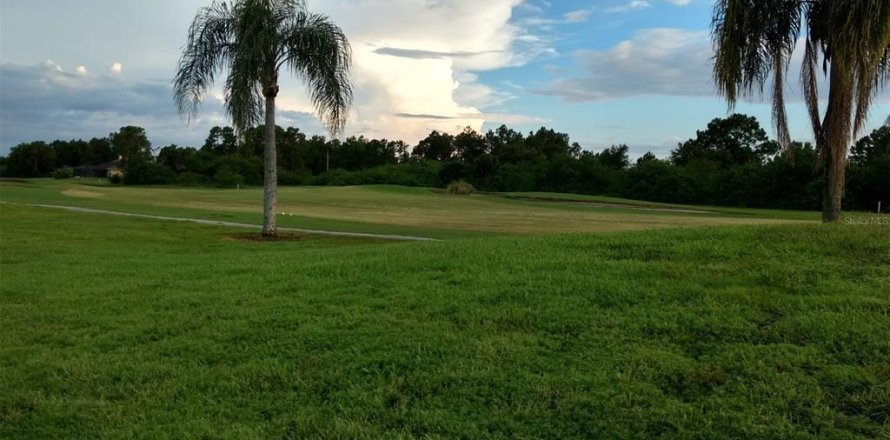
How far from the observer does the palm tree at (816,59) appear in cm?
998

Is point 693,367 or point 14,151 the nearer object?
point 693,367

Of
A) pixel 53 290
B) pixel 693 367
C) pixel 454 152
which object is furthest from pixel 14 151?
pixel 693 367

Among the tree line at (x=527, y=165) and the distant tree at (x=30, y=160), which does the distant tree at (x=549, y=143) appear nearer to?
the tree line at (x=527, y=165)

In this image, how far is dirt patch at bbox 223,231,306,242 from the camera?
18647 millimetres

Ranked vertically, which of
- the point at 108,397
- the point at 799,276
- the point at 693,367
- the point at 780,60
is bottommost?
the point at 108,397

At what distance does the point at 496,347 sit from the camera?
16.2 ft

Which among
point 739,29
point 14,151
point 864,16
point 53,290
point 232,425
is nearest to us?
point 232,425

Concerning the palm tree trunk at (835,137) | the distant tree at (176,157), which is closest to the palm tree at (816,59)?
the palm tree trunk at (835,137)

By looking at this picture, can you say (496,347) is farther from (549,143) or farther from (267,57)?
(549,143)

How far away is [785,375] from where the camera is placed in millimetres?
4156

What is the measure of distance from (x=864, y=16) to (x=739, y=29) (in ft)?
5.63

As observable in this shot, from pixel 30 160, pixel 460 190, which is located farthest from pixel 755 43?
pixel 30 160

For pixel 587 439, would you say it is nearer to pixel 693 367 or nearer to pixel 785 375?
pixel 693 367

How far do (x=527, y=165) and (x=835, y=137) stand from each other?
7775 centimetres
